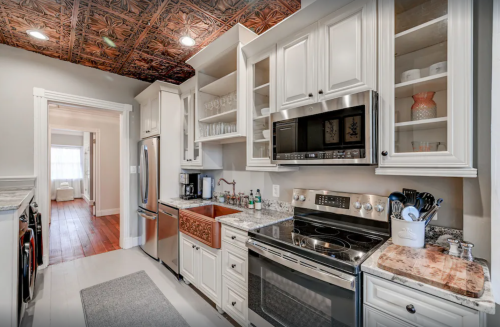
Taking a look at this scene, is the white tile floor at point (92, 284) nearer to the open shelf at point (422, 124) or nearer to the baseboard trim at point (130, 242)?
the baseboard trim at point (130, 242)

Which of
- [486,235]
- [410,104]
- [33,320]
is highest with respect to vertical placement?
[410,104]

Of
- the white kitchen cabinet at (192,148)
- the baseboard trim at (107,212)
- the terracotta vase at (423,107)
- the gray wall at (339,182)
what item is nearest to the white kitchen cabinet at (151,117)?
the white kitchen cabinet at (192,148)

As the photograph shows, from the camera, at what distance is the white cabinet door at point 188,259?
7.74 ft

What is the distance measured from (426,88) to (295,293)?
139 centimetres

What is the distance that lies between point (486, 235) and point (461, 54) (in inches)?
35.7

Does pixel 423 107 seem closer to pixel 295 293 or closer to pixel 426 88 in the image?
pixel 426 88

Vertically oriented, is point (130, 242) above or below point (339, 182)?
below

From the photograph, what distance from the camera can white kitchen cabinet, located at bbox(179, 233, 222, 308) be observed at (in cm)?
205

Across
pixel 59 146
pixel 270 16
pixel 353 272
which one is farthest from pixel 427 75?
pixel 59 146

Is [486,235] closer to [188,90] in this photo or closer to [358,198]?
[358,198]

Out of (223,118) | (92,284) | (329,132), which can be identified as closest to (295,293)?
(329,132)

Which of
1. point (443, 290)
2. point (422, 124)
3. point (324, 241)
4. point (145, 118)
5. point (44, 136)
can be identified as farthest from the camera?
point (145, 118)

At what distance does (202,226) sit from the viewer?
2166mm

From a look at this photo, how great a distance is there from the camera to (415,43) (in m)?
1.30
